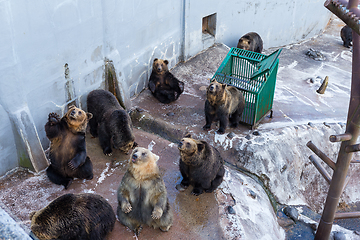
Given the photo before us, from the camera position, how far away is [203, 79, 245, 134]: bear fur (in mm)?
7211

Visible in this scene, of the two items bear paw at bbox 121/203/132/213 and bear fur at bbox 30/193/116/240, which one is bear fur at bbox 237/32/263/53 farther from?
bear fur at bbox 30/193/116/240

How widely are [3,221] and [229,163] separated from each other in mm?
5383

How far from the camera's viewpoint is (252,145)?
289 inches

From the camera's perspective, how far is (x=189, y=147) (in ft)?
17.2

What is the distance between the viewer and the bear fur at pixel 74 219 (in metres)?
4.03

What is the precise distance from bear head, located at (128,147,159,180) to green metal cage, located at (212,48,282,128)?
4029 millimetres

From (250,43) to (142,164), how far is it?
27.1 ft

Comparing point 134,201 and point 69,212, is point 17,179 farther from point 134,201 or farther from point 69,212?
point 134,201

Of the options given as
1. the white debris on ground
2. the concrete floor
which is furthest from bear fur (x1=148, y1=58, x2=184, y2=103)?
the white debris on ground

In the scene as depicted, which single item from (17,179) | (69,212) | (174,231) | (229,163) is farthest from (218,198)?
(17,179)

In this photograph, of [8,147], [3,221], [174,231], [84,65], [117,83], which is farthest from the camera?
[117,83]

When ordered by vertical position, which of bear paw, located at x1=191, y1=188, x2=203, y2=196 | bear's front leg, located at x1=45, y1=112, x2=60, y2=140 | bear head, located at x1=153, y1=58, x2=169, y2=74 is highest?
bear's front leg, located at x1=45, y1=112, x2=60, y2=140

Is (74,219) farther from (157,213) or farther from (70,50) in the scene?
(70,50)

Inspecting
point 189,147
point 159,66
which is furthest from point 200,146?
point 159,66
